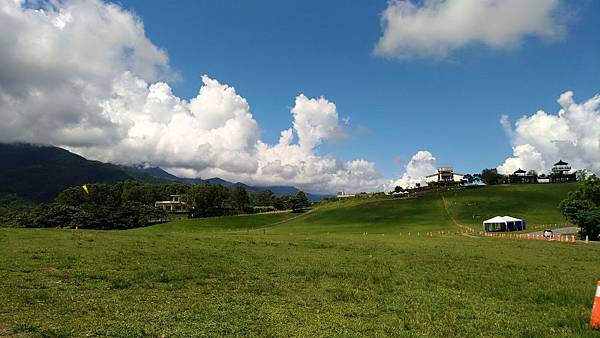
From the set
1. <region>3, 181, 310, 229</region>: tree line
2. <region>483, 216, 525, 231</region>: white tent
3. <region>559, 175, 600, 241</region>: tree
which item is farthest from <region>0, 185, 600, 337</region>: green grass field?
<region>3, 181, 310, 229</region>: tree line

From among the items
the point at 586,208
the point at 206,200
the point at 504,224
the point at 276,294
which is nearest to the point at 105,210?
the point at 206,200

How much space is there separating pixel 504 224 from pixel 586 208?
26172 mm

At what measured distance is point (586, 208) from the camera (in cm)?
7219

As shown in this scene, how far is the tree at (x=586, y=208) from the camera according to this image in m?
68.4

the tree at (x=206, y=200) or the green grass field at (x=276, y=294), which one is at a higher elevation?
the tree at (x=206, y=200)

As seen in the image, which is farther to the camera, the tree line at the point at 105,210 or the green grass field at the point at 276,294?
the tree line at the point at 105,210

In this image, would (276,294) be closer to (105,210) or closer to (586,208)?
(586,208)

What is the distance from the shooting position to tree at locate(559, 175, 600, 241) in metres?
68.4

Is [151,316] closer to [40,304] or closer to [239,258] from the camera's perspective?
[40,304]

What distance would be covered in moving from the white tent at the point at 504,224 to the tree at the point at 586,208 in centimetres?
1522

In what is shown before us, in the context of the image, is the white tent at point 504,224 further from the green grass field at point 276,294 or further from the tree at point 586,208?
the green grass field at point 276,294

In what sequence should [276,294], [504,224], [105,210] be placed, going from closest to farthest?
[276,294] → [504,224] → [105,210]

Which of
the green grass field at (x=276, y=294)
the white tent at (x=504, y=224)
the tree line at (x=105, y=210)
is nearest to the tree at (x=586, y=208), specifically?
the white tent at (x=504, y=224)

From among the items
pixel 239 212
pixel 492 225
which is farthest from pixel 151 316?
pixel 239 212
